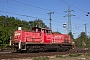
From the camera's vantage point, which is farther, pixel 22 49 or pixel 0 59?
pixel 22 49

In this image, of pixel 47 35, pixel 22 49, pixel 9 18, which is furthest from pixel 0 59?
pixel 9 18

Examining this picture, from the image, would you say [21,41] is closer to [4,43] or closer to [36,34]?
[36,34]

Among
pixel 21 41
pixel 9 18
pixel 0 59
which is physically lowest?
pixel 0 59

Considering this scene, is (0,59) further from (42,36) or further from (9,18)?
(9,18)

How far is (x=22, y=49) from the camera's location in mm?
22359

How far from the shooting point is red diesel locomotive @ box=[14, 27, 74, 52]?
23.1m

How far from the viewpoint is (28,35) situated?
944 inches

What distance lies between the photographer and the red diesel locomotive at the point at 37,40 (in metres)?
23.1

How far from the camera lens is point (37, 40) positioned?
969 inches

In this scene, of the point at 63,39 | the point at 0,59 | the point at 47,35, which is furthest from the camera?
the point at 63,39

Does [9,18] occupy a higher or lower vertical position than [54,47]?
higher

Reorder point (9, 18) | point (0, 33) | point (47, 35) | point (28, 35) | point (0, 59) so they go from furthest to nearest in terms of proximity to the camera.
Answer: point (9, 18) → point (0, 33) → point (47, 35) → point (28, 35) → point (0, 59)

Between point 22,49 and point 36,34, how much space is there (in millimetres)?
3317

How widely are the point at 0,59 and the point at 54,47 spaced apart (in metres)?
13.0
